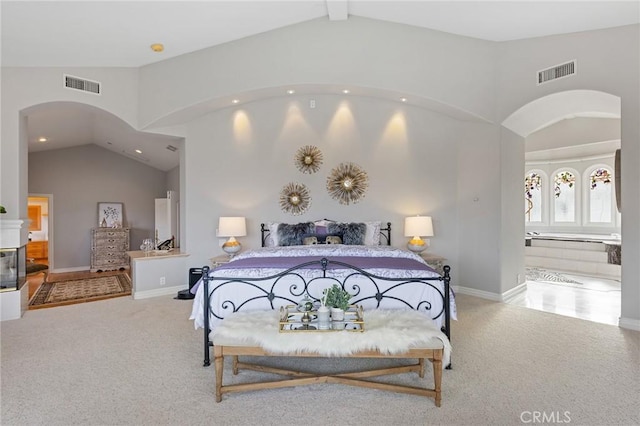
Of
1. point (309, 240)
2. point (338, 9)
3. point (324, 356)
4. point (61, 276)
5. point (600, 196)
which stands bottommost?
point (61, 276)

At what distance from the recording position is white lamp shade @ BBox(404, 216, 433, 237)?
5.12 m

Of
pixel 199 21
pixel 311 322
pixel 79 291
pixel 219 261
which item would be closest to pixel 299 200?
pixel 219 261

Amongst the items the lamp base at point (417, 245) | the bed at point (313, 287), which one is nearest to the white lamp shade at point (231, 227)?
the bed at point (313, 287)

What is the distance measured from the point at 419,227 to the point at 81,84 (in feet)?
17.6

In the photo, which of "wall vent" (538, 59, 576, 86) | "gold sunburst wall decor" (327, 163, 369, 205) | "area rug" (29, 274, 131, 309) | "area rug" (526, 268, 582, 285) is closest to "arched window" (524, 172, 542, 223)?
"area rug" (526, 268, 582, 285)

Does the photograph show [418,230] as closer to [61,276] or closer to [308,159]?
[308,159]

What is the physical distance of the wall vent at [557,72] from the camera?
4230 millimetres

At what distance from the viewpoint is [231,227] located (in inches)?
201

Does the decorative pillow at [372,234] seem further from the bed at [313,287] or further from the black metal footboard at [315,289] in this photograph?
the black metal footboard at [315,289]

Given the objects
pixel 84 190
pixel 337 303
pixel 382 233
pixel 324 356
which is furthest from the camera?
pixel 84 190

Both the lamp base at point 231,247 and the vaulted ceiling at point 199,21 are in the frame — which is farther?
the lamp base at point 231,247

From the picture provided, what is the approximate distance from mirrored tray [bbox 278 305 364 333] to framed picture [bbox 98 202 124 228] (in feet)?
25.5

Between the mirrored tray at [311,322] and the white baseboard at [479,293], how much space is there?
333 cm

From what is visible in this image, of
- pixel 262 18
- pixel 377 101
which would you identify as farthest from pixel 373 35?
pixel 262 18
